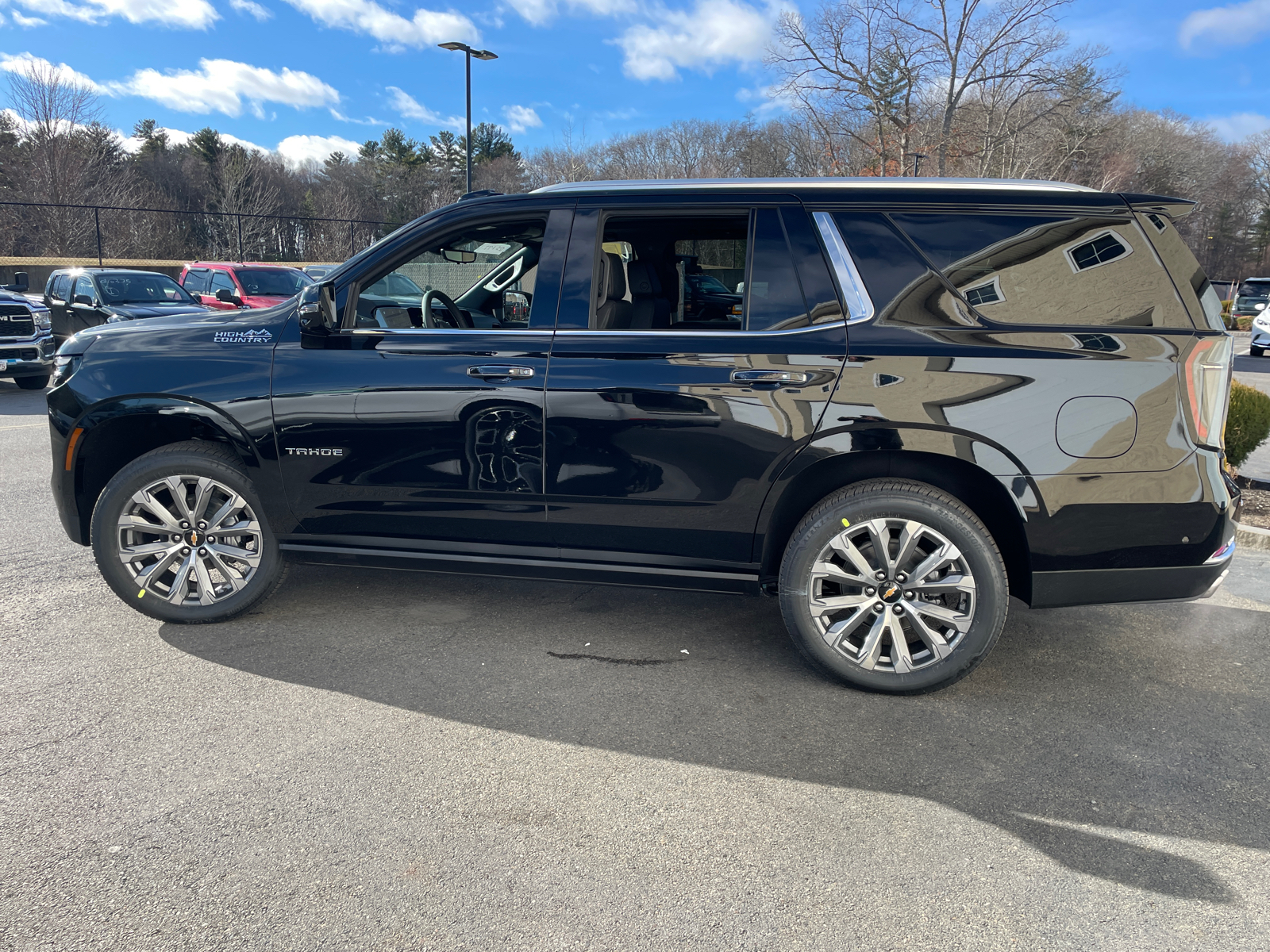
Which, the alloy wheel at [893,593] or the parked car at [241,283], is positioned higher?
the parked car at [241,283]

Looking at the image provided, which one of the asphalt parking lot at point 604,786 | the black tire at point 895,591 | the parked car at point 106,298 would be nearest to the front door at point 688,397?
the black tire at point 895,591

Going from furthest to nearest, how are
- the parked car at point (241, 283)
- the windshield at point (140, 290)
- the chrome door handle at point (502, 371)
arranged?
1. the parked car at point (241, 283)
2. the windshield at point (140, 290)
3. the chrome door handle at point (502, 371)

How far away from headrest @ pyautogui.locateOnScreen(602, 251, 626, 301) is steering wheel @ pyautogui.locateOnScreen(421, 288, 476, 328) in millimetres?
859

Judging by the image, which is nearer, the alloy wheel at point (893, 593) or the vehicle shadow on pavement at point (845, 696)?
the vehicle shadow on pavement at point (845, 696)

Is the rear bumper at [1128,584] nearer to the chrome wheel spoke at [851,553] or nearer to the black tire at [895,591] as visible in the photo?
the black tire at [895,591]

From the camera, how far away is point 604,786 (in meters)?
2.79

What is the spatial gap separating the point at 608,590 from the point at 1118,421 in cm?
257

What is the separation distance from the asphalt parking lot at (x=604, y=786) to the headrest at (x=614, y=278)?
156 centimetres

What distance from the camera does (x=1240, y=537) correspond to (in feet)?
18.6

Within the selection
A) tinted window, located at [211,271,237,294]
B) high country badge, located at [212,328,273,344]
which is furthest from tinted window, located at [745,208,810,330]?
tinted window, located at [211,271,237,294]

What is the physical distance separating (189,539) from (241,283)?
14.7 metres

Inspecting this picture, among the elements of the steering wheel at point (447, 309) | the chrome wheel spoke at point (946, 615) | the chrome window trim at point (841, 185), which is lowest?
the chrome wheel spoke at point (946, 615)

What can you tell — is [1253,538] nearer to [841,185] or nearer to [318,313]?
[841,185]

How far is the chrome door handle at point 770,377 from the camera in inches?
131
